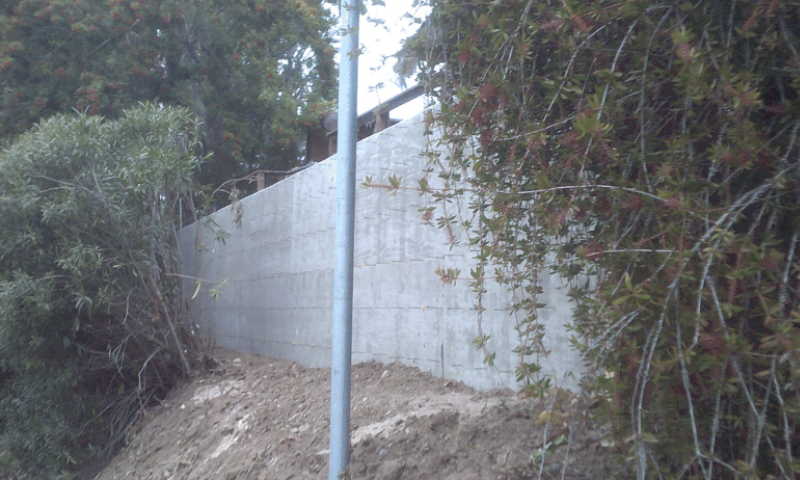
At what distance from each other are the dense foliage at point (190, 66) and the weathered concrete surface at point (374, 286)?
3.86 m

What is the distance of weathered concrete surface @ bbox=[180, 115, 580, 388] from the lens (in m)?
5.73

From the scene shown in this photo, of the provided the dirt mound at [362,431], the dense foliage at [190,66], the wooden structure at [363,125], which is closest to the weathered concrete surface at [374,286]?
the dirt mound at [362,431]

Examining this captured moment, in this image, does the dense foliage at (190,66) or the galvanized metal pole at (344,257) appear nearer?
the galvanized metal pole at (344,257)

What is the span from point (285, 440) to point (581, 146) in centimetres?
396

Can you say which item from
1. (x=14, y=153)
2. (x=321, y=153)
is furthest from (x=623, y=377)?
(x=321, y=153)

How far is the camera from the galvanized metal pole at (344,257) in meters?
4.68

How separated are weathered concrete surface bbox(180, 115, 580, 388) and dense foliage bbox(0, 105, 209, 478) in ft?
A: 3.65

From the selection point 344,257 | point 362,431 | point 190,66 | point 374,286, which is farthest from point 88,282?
point 190,66

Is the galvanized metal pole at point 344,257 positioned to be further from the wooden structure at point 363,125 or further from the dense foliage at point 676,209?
the dense foliage at point 676,209

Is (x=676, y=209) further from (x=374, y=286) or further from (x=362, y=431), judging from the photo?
(x=374, y=286)

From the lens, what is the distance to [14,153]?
823 cm

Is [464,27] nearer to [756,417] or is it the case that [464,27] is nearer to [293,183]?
[756,417]

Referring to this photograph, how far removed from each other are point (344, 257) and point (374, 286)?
255cm

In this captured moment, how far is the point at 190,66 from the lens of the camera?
50.4 feet
